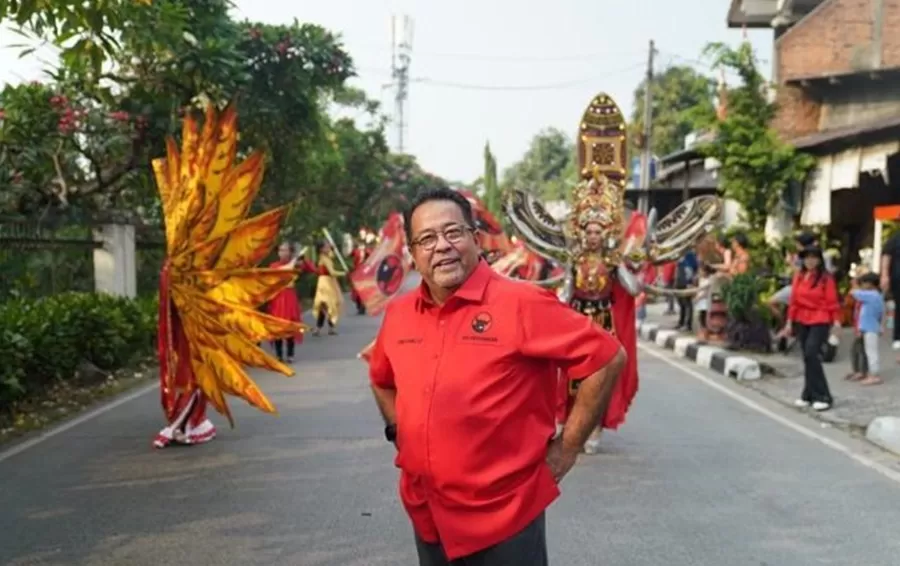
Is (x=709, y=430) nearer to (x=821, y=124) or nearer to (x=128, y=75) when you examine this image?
(x=128, y=75)

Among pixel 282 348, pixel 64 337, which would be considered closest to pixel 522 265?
pixel 282 348

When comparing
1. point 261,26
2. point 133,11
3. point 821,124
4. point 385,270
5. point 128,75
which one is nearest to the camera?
point 133,11

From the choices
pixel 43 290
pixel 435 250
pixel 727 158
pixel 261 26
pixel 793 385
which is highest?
pixel 261 26

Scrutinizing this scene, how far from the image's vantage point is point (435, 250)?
108 inches

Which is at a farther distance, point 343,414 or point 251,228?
point 343,414

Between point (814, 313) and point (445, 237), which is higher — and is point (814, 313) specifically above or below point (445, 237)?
below

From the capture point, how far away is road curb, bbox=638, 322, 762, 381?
1146 cm

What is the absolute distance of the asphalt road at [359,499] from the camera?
4.82m

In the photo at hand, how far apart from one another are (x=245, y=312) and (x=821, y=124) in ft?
49.1

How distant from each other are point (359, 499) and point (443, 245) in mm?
3339

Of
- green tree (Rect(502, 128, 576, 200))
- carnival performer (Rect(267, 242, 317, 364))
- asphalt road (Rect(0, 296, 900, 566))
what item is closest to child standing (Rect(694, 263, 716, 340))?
carnival performer (Rect(267, 242, 317, 364))

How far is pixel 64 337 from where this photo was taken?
31.4 feet

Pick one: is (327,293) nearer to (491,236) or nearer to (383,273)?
(491,236)

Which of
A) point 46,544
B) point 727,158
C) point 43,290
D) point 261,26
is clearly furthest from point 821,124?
point 46,544
